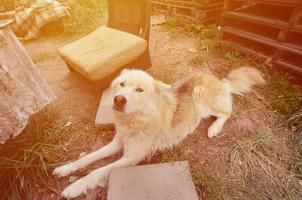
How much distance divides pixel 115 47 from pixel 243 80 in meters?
1.99

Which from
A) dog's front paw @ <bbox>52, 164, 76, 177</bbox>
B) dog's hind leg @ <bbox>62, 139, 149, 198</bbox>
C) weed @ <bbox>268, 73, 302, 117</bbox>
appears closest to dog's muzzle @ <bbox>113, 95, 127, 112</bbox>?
dog's hind leg @ <bbox>62, 139, 149, 198</bbox>

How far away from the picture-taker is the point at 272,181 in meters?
2.44

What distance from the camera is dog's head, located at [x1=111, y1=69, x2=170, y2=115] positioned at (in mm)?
2189

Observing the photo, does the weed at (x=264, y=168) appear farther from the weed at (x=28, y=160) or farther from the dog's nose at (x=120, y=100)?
the weed at (x=28, y=160)

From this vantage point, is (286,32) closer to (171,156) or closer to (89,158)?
(171,156)

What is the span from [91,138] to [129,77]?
1.22m

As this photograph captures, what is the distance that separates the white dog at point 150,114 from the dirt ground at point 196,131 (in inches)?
5.3

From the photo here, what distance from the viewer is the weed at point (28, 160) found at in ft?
8.05

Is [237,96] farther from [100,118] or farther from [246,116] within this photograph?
[100,118]

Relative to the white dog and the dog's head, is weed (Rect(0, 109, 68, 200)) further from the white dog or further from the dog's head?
the dog's head

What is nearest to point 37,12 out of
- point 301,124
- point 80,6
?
point 80,6

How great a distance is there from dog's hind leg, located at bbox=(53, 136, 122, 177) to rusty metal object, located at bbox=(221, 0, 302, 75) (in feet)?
9.68

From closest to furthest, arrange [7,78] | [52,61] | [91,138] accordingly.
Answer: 1. [7,78]
2. [91,138]
3. [52,61]

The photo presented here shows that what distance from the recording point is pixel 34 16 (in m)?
5.81
